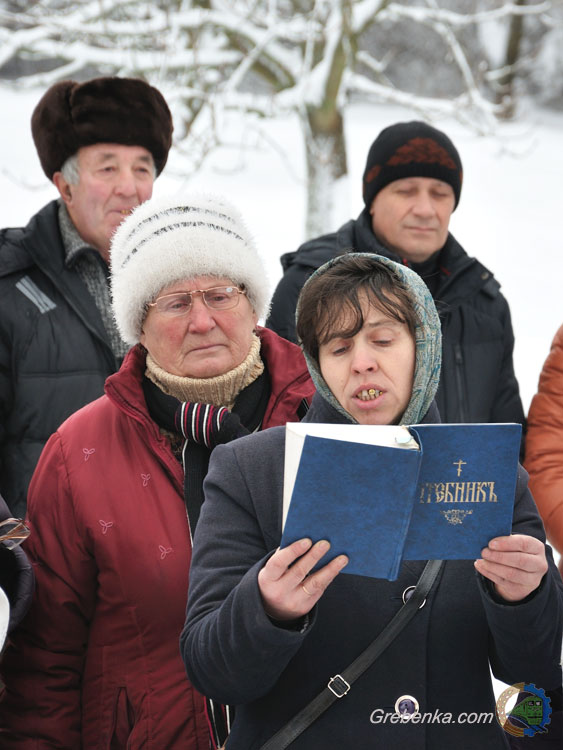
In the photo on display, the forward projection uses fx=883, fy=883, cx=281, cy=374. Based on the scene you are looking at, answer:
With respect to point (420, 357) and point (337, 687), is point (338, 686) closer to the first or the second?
point (337, 687)

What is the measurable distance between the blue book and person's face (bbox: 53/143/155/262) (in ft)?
5.83

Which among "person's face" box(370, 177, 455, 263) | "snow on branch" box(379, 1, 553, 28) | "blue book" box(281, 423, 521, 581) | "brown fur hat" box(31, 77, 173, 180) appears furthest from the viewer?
"snow on branch" box(379, 1, 553, 28)

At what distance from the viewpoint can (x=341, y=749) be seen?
1505 millimetres

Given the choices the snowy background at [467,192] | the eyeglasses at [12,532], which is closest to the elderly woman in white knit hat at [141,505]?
the eyeglasses at [12,532]

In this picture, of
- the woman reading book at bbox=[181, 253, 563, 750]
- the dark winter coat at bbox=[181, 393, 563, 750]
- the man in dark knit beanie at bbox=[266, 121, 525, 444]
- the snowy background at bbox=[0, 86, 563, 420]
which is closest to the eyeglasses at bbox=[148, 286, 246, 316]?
the woman reading book at bbox=[181, 253, 563, 750]

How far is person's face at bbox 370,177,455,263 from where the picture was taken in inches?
118

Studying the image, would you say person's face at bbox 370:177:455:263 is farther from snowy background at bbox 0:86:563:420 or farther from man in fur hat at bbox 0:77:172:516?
snowy background at bbox 0:86:563:420

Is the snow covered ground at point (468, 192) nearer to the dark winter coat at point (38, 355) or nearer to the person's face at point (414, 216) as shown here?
the person's face at point (414, 216)

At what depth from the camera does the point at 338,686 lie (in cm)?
151

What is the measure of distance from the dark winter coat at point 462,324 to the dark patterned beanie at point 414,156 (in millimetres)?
180

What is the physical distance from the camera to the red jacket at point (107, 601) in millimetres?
1890

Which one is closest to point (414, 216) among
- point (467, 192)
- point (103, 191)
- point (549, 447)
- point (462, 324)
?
point (462, 324)

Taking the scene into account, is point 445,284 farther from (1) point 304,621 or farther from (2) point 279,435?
(1) point 304,621

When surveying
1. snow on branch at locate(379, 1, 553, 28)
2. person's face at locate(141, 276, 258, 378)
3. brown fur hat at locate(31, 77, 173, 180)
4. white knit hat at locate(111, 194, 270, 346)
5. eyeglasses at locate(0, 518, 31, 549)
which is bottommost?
eyeglasses at locate(0, 518, 31, 549)
